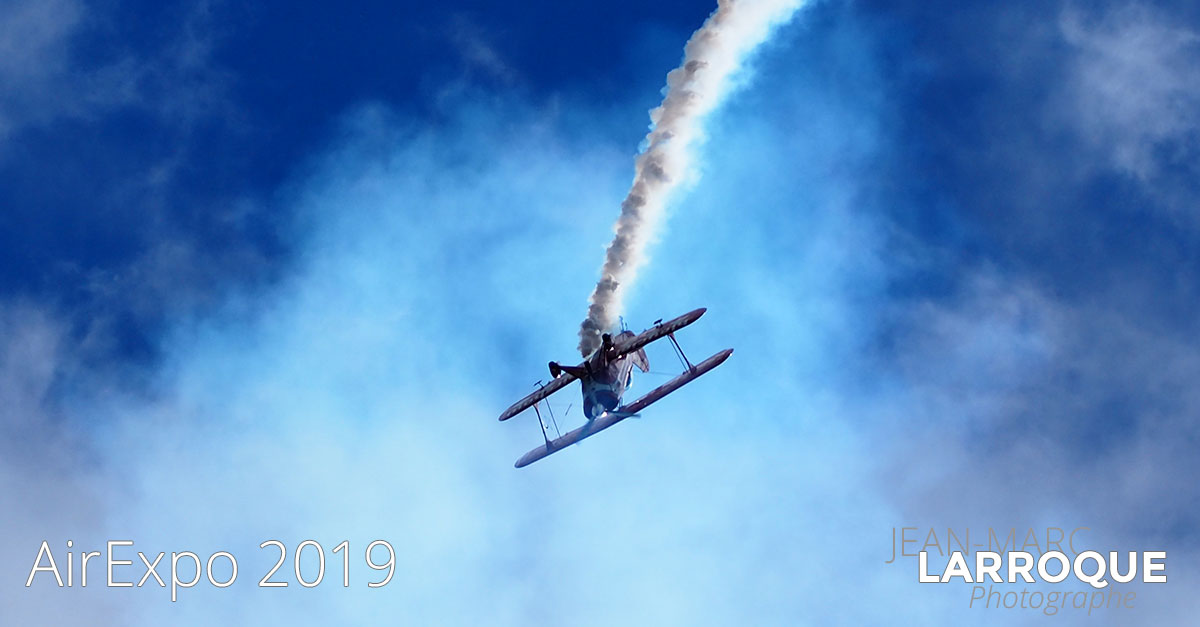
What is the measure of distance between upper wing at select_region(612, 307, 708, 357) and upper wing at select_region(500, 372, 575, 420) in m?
4.01

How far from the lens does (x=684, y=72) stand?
116 m

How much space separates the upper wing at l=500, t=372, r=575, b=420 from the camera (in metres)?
120

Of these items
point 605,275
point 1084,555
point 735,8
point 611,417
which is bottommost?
point 1084,555

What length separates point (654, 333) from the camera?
116 meters

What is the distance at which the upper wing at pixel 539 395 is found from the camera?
4722 inches

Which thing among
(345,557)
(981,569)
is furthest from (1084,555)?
(345,557)

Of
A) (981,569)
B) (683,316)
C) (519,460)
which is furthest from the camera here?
(981,569)

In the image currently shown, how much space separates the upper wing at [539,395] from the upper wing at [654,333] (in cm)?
401

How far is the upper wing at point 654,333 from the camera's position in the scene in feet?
374

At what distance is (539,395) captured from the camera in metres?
123

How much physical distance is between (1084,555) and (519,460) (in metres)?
45.5

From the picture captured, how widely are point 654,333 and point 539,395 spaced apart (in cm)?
1166

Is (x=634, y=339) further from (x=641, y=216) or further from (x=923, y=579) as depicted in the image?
(x=923, y=579)

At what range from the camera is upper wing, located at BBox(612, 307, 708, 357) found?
374ft
